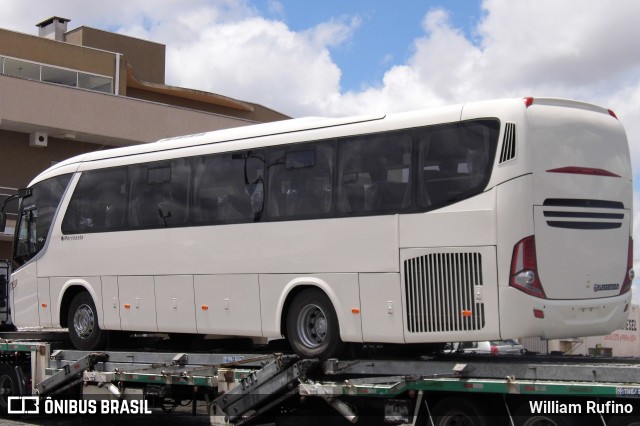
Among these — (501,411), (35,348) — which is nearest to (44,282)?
(35,348)

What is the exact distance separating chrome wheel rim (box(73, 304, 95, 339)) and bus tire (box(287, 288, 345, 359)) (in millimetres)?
4356

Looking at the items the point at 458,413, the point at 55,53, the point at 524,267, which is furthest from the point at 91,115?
the point at 524,267

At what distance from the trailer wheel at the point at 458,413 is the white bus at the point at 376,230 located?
678 millimetres

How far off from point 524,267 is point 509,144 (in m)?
1.29

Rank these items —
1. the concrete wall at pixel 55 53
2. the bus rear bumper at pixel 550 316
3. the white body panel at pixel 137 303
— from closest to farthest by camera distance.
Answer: the bus rear bumper at pixel 550 316 → the white body panel at pixel 137 303 → the concrete wall at pixel 55 53

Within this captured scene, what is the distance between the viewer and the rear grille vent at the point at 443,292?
34.1 ft

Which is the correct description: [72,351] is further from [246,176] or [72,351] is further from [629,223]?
[629,223]

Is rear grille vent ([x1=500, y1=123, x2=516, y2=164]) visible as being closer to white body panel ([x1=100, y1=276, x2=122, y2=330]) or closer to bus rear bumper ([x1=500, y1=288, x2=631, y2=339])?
bus rear bumper ([x1=500, y1=288, x2=631, y2=339])

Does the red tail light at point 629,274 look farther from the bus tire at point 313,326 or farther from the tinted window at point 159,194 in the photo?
the tinted window at point 159,194

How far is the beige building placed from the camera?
108ft

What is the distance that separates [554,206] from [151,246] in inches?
242

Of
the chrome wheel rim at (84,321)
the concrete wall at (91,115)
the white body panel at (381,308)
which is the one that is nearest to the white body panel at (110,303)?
the chrome wheel rim at (84,321)

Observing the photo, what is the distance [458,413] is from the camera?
10.3m

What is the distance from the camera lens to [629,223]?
11.3m
